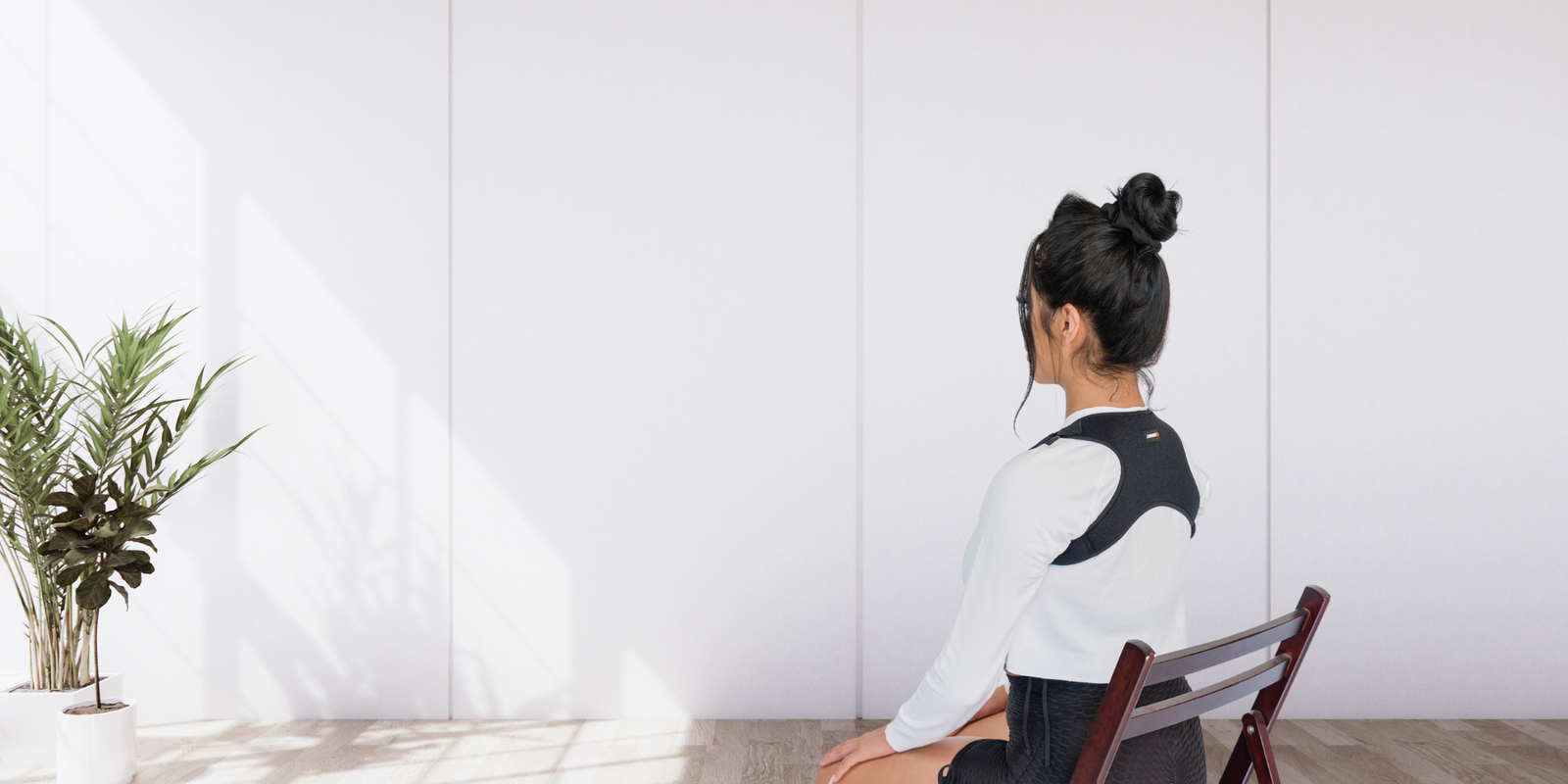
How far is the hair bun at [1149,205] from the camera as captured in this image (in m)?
1.09

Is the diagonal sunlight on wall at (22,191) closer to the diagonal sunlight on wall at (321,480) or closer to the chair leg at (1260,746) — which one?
the diagonal sunlight on wall at (321,480)

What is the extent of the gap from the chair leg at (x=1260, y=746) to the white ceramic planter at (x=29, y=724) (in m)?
3.06

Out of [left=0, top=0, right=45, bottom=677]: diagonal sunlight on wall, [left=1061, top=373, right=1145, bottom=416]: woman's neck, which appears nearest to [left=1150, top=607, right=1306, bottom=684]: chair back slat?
[left=1061, top=373, right=1145, bottom=416]: woman's neck

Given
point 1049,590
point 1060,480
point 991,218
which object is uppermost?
point 991,218

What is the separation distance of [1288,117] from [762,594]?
8.12ft

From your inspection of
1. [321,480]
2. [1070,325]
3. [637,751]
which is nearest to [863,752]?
[1070,325]

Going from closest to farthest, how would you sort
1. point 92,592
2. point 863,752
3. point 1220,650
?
point 1220,650
point 863,752
point 92,592

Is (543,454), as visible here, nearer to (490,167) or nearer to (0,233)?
(490,167)

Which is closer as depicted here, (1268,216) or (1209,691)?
(1209,691)

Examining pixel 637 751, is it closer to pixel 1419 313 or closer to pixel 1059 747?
pixel 1059 747

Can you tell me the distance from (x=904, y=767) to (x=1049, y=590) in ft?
0.95

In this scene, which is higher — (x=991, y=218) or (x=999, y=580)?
(x=991, y=218)

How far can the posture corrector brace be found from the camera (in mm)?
1076

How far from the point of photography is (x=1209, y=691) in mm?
1026
